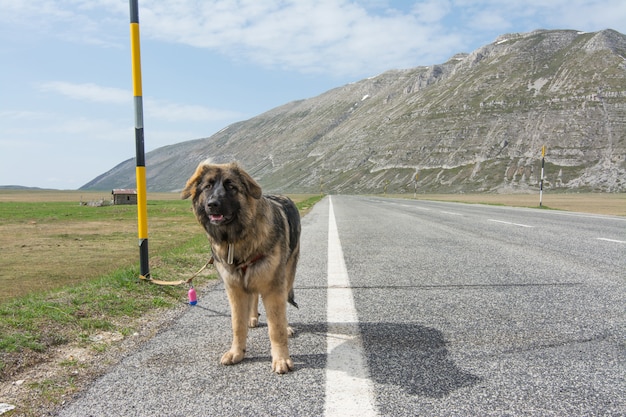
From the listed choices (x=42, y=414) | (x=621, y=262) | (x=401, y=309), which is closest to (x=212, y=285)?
(x=401, y=309)

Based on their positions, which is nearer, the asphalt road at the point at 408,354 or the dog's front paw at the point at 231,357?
the asphalt road at the point at 408,354

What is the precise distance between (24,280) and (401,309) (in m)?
7.28

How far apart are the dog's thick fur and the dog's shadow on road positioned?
0.43 metres

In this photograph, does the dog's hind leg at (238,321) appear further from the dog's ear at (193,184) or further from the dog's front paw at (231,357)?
the dog's ear at (193,184)

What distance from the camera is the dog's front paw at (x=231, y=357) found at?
325 centimetres

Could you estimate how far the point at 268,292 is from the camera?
3367mm

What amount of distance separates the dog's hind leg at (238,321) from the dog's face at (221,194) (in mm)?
532

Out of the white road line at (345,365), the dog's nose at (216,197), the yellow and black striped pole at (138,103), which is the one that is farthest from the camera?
the yellow and black striped pole at (138,103)

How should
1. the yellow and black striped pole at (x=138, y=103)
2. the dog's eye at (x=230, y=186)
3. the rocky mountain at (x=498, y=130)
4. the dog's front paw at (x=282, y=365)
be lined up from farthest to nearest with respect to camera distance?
→ 1. the rocky mountain at (x=498, y=130)
2. the yellow and black striped pole at (x=138, y=103)
3. the dog's eye at (x=230, y=186)
4. the dog's front paw at (x=282, y=365)

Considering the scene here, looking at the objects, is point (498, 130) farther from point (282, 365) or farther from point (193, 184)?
point (282, 365)

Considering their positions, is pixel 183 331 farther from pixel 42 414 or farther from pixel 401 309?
pixel 401 309

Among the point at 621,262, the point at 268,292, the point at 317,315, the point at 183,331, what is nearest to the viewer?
the point at 268,292

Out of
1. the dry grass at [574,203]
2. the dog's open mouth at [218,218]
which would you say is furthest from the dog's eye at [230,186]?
the dry grass at [574,203]

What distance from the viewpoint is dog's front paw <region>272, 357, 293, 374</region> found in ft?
10.1
